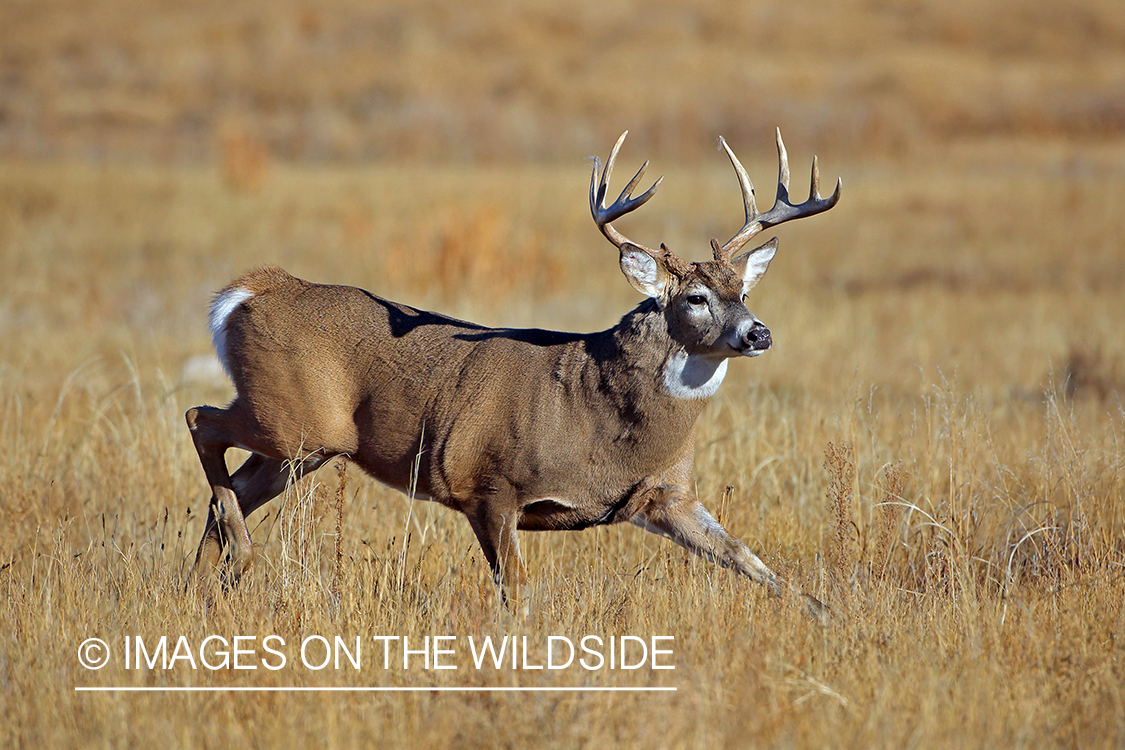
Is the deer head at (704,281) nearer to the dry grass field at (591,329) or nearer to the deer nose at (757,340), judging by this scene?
the deer nose at (757,340)

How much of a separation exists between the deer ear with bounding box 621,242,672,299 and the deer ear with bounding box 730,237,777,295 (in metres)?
0.36

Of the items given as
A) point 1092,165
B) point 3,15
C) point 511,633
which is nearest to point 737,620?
point 511,633

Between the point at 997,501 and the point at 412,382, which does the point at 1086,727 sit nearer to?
the point at 997,501

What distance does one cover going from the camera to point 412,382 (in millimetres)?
5031

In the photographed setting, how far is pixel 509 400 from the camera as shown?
486 centimetres

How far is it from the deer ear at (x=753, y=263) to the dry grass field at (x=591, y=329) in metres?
0.92

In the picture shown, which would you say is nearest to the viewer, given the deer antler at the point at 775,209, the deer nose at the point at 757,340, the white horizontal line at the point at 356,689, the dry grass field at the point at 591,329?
the white horizontal line at the point at 356,689

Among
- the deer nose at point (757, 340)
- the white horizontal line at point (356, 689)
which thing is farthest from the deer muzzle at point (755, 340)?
the white horizontal line at point (356, 689)

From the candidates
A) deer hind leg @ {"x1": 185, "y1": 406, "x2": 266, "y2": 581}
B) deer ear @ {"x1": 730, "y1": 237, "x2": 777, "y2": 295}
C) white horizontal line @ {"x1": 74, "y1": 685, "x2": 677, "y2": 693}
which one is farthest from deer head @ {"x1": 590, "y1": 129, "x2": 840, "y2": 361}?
deer hind leg @ {"x1": 185, "y1": 406, "x2": 266, "y2": 581}

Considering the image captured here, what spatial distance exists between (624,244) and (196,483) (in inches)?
116

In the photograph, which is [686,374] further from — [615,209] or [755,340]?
[615,209]

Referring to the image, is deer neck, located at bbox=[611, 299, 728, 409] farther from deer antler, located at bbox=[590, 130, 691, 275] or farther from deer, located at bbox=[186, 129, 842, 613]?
deer antler, located at bbox=[590, 130, 691, 275]

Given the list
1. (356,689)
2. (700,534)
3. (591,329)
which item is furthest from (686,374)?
(591,329)

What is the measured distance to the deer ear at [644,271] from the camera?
4758mm
